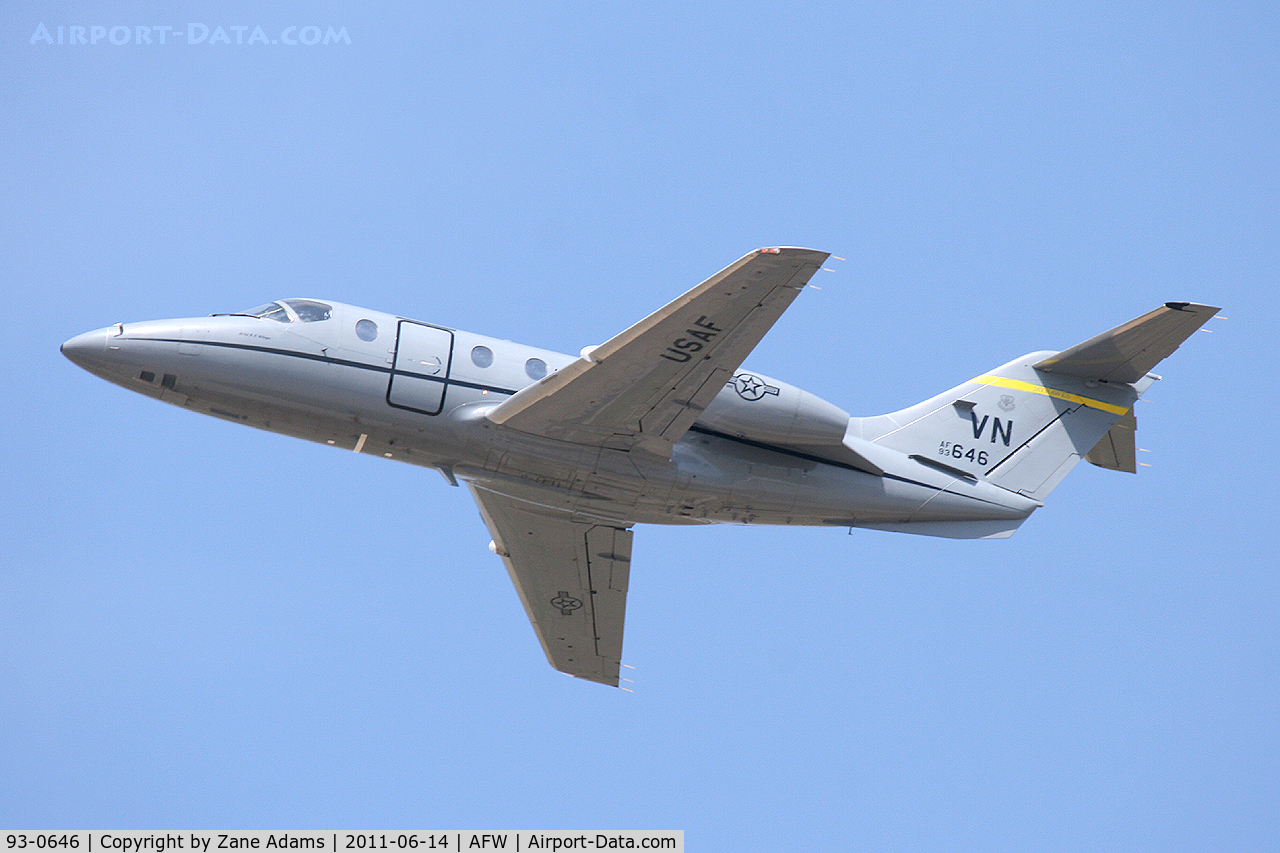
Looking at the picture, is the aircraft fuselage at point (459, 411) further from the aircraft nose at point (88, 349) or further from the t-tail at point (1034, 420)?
the t-tail at point (1034, 420)

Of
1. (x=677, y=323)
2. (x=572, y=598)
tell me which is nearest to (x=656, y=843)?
(x=572, y=598)

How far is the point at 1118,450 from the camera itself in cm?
2156

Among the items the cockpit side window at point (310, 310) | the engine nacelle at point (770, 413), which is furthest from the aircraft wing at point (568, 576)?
the cockpit side window at point (310, 310)

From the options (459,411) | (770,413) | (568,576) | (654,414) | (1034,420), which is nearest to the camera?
(654,414)

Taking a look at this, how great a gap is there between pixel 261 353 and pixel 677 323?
6.03 metres

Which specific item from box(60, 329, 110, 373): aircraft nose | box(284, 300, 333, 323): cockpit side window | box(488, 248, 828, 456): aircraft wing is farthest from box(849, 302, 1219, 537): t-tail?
box(60, 329, 110, 373): aircraft nose

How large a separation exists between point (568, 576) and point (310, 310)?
7.01 meters

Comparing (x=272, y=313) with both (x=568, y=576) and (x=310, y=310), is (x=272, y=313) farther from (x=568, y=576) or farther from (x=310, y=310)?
(x=568, y=576)

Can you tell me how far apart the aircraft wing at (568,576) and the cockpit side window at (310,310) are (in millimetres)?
4241

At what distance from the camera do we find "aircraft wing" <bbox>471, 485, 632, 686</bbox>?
70.2 feet

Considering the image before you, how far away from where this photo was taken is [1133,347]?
20.5 metres

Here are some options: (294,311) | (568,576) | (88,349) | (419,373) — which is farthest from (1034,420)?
(88,349)

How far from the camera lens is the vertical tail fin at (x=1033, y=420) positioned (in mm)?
20906

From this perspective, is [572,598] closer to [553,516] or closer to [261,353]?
[553,516]
